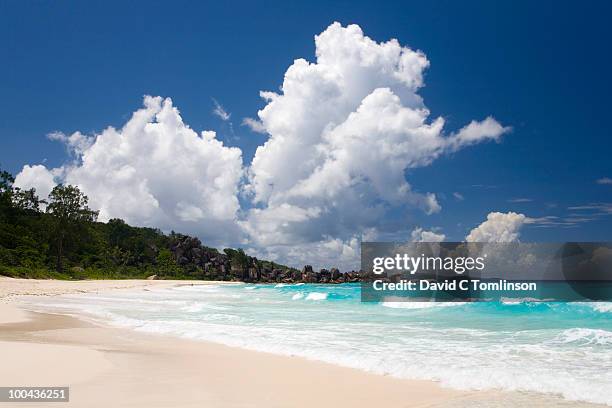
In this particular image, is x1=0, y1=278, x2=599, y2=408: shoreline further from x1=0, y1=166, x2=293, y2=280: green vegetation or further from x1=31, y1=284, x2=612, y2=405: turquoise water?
x1=0, y1=166, x2=293, y2=280: green vegetation

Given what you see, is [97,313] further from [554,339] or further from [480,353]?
[554,339]

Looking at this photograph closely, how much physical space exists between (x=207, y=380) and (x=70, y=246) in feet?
248

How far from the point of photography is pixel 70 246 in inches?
2908

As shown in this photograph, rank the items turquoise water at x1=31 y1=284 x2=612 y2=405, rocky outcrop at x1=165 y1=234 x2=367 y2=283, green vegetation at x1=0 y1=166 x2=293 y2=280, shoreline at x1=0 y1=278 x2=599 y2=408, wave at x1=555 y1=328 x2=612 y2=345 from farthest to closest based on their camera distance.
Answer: rocky outcrop at x1=165 y1=234 x2=367 y2=283, green vegetation at x1=0 y1=166 x2=293 y2=280, wave at x1=555 y1=328 x2=612 y2=345, turquoise water at x1=31 y1=284 x2=612 y2=405, shoreline at x1=0 y1=278 x2=599 y2=408

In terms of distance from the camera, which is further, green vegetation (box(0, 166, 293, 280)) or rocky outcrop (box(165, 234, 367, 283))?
rocky outcrop (box(165, 234, 367, 283))

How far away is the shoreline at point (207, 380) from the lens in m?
6.63

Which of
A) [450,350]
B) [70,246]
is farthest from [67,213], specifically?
[450,350]

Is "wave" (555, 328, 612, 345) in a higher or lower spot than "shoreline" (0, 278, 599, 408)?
lower

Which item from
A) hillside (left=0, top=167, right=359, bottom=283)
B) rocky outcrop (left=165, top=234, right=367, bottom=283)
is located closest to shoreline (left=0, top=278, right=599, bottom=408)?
hillside (left=0, top=167, right=359, bottom=283)

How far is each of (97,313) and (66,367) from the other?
13330mm

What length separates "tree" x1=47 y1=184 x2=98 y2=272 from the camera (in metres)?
66.2

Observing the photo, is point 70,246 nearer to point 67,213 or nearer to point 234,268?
point 67,213

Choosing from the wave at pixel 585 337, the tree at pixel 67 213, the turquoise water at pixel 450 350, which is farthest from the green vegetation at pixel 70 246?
the wave at pixel 585 337

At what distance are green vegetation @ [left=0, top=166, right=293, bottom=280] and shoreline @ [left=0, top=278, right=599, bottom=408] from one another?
4529 cm
